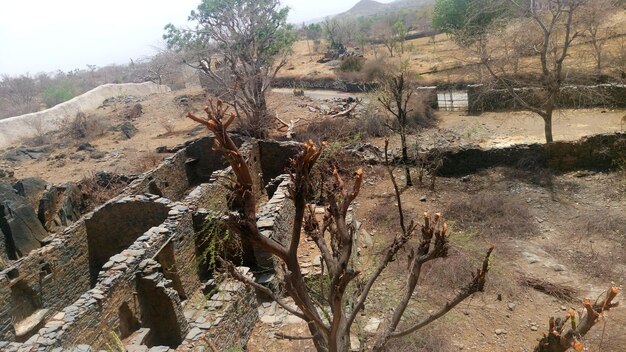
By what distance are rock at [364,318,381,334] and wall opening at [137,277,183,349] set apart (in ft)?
10.2

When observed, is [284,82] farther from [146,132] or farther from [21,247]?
[21,247]

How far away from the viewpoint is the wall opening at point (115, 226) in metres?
10.0

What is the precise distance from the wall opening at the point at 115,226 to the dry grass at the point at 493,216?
22.1ft

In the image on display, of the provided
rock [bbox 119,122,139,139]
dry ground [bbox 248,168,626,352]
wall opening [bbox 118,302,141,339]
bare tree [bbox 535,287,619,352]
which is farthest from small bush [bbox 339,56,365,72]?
bare tree [bbox 535,287,619,352]

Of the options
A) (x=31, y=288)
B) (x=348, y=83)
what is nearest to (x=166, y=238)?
(x=31, y=288)

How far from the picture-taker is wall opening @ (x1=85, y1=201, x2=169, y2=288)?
10031 millimetres

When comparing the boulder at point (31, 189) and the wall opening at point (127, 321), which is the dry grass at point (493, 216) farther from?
the boulder at point (31, 189)

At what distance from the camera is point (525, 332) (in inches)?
297

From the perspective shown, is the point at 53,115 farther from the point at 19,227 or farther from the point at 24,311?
the point at 24,311

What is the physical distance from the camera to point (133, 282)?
772cm

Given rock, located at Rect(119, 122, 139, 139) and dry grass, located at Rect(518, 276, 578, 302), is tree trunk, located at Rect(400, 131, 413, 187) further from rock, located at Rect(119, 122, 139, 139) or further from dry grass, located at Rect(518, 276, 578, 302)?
rock, located at Rect(119, 122, 139, 139)

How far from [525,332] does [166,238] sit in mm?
6335

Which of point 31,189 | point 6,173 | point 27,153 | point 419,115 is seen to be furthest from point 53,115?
point 419,115

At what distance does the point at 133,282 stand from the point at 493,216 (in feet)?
25.7
